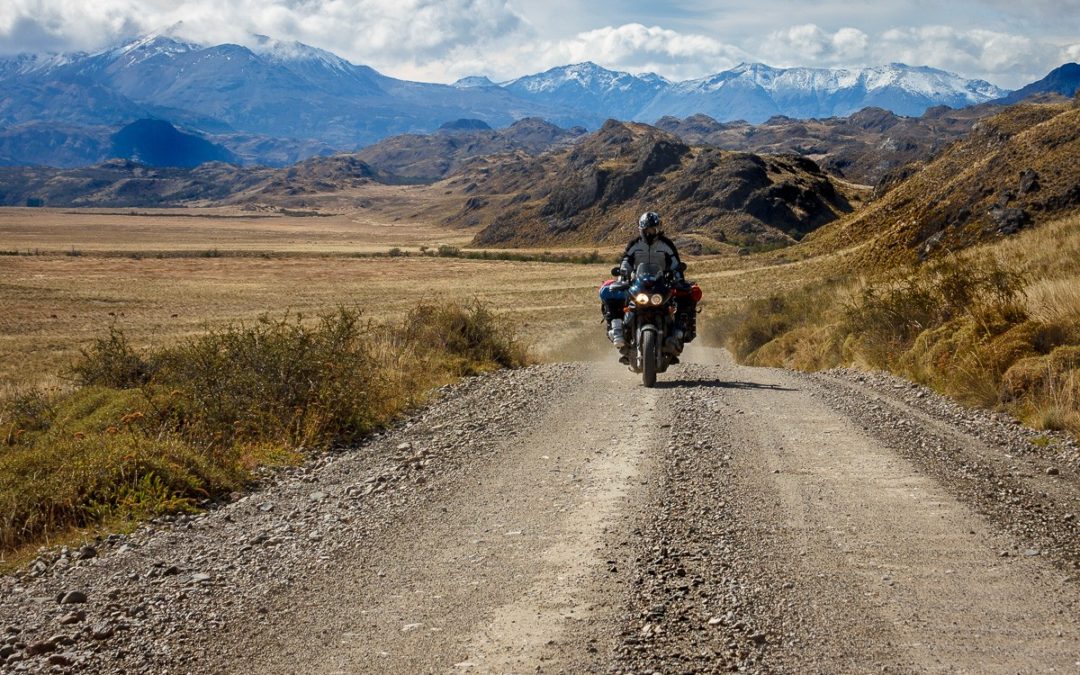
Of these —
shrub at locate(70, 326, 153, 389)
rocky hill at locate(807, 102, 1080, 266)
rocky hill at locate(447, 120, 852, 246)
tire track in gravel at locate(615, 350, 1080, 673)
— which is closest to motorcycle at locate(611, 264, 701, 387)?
tire track in gravel at locate(615, 350, 1080, 673)

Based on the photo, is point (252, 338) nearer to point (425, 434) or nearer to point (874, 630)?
point (425, 434)

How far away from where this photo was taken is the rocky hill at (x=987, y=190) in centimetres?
4022

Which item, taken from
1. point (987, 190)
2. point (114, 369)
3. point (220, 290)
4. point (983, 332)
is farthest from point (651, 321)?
point (220, 290)

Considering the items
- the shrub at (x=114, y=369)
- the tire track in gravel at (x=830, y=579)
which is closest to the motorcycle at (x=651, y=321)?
the tire track in gravel at (x=830, y=579)

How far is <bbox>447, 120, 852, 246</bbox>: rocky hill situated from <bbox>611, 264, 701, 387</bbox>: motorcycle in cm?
9209

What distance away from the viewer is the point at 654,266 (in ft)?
48.3

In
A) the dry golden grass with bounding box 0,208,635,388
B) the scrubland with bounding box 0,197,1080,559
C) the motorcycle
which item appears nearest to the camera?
the scrubland with bounding box 0,197,1080,559

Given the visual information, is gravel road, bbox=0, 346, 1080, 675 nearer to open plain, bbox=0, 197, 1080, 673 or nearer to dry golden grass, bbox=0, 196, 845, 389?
open plain, bbox=0, 197, 1080, 673

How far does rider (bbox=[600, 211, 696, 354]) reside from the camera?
47.9 ft

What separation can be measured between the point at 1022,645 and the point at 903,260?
135 ft

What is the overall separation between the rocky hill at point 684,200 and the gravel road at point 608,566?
98287mm

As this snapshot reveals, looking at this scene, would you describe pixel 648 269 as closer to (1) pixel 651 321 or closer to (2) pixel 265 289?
(1) pixel 651 321

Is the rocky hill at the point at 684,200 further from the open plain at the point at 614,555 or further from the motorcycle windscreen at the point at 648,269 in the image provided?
the open plain at the point at 614,555

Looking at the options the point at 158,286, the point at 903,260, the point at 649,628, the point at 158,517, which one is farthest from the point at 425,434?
the point at 158,286
